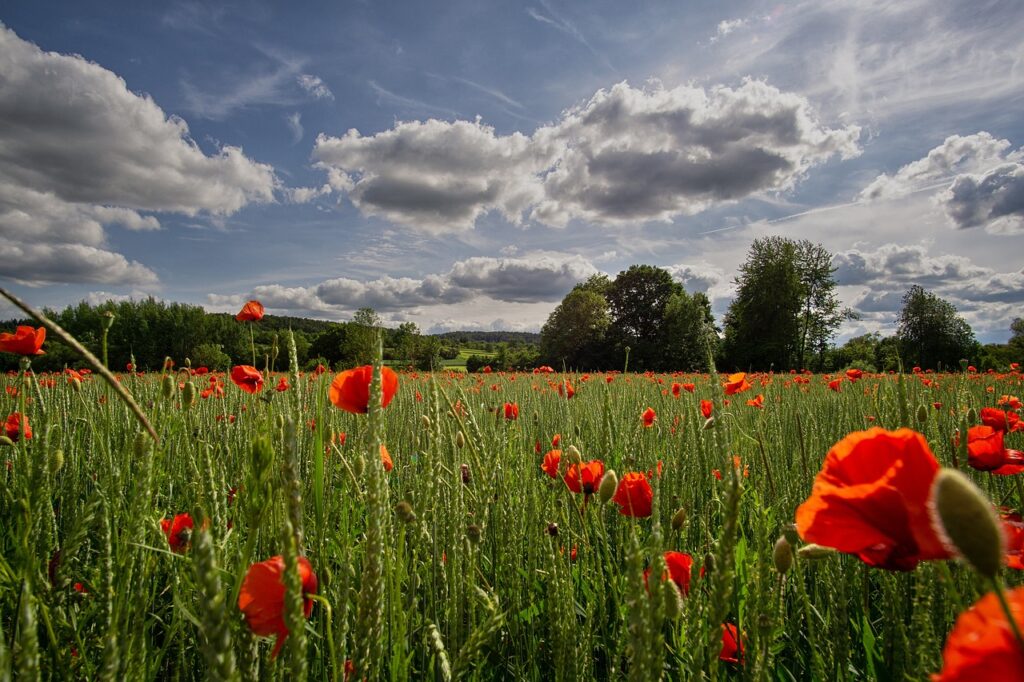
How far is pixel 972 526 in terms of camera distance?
0.30 metres

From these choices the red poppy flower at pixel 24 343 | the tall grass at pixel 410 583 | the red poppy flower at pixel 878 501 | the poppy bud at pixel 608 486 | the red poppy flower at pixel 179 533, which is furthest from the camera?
the red poppy flower at pixel 24 343

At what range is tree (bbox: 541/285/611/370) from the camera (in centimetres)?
3797

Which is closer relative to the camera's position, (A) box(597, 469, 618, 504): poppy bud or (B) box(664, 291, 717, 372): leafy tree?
(A) box(597, 469, 618, 504): poppy bud

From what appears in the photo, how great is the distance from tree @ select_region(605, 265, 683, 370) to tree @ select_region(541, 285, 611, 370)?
194 cm

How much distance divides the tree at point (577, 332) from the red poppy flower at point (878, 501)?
36.3 m

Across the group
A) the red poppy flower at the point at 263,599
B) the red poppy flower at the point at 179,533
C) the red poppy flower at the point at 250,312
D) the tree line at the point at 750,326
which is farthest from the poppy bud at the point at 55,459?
the tree line at the point at 750,326

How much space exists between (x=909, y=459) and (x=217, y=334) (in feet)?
127

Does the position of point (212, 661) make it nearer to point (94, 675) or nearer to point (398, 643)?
point (398, 643)

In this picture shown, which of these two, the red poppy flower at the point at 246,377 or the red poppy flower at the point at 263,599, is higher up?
the red poppy flower at the point at 246,377

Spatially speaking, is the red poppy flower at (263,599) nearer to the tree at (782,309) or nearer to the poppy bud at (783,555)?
the poppy bud at (783,555)

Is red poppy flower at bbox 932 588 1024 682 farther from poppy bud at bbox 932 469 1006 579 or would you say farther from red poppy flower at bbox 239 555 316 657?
red poppy flower at bbox 239 555 316 657

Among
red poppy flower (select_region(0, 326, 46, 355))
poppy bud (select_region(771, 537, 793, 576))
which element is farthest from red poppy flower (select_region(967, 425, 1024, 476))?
red poppy flower (select_region(0, 326, 46, 355))

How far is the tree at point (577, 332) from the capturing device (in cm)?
3797

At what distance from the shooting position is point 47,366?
1662 centimetres
